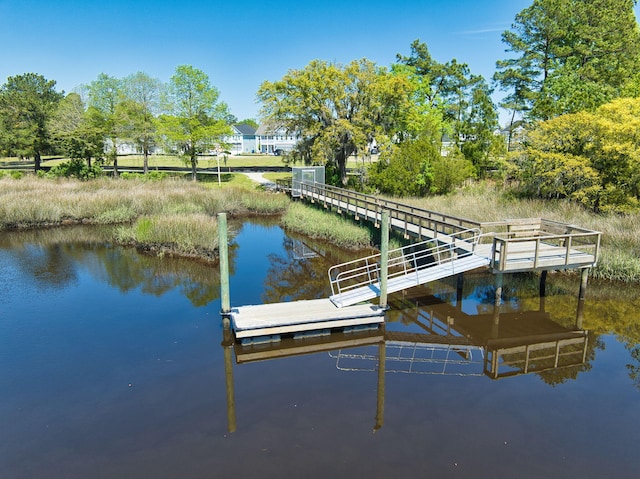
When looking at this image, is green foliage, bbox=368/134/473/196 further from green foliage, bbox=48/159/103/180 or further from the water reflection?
green foliage, bbox=48/159/103/180

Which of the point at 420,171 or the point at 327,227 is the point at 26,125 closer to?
the point at 327,227

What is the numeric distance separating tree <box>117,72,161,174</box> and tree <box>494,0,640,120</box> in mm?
33518

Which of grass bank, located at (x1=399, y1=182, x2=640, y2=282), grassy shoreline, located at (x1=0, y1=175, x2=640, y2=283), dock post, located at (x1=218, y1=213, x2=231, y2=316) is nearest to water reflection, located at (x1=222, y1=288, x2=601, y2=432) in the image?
dock post, located at (x1=218, y1=213, x2=231, y2=316)

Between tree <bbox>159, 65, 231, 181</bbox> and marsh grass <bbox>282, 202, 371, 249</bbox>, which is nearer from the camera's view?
marsh grass <bbox>282, 202, 371, 249</bbox>

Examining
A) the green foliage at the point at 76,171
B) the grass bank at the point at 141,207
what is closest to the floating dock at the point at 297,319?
the grass bank at the point at 141,207

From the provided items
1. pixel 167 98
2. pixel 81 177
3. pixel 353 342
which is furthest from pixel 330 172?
pixel 353 342

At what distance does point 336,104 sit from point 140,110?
23271 mm

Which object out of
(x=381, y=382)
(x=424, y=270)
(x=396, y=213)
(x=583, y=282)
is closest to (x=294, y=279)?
(x=424, y=270)

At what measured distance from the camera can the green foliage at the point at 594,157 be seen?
75.5ft

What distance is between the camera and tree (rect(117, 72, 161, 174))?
4700 cm

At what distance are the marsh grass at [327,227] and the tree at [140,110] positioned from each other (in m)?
23.0

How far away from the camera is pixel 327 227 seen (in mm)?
25500

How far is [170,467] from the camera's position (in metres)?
8.03

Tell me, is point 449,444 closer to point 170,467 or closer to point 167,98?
point 170,467
